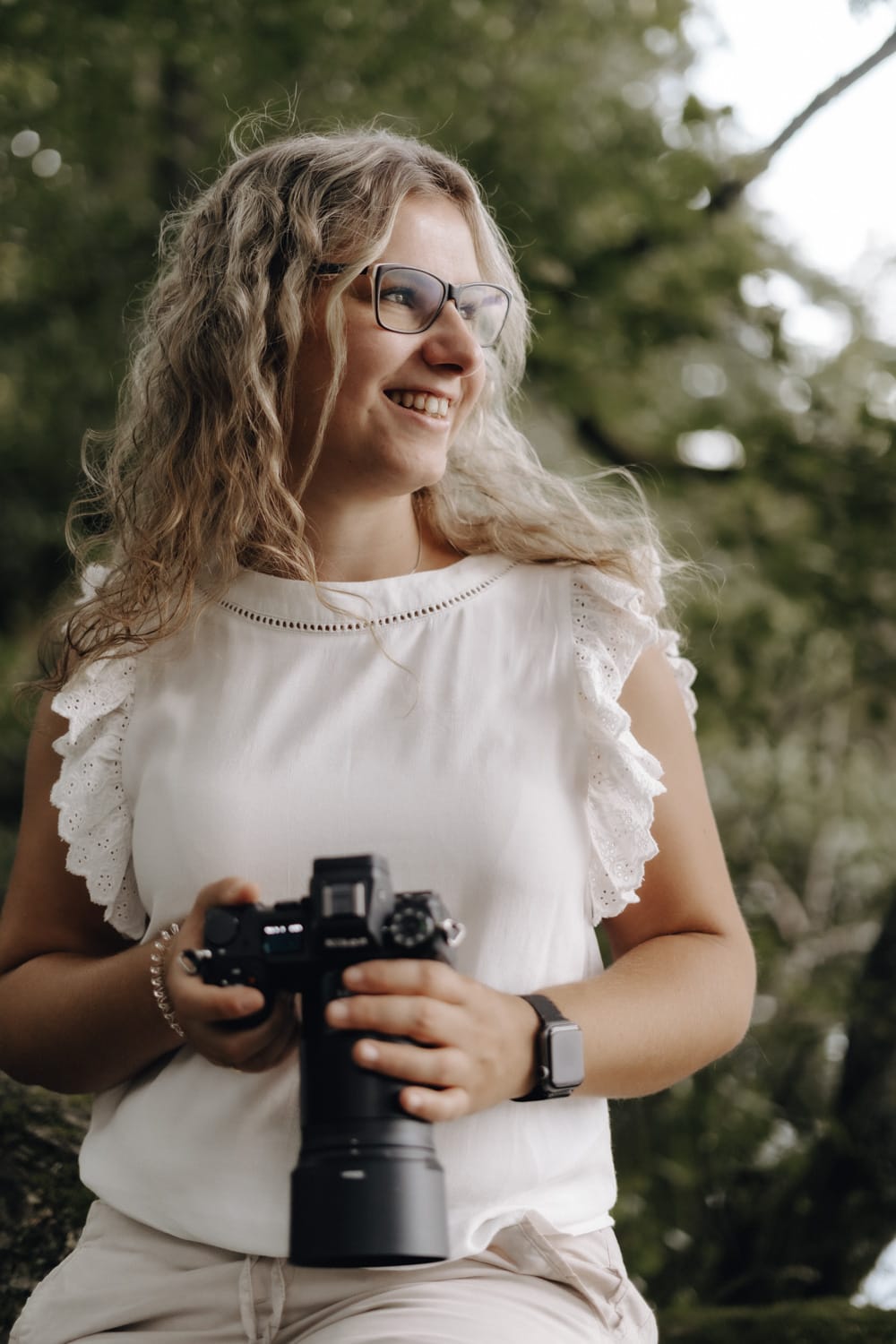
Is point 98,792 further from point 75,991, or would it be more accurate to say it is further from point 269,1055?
point 269,1055

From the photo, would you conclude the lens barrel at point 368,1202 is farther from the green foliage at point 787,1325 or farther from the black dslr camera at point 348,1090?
the green foliage at point 787,1325

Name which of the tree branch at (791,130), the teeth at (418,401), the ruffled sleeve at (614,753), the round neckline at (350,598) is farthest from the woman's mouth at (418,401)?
the tree branch at (791,130)

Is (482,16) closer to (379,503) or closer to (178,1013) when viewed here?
(379,503)

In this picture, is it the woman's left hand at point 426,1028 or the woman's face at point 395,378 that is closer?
the woman's left hand at point 426,1028

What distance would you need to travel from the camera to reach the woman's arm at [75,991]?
1.54 m

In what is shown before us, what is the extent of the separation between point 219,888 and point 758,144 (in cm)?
379

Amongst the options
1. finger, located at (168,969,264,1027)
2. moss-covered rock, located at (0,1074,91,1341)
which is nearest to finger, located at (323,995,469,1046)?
finger, located at (168,969,264,1027)

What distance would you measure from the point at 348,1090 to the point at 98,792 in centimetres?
83

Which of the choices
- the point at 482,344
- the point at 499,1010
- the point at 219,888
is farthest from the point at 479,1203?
the point at 482,344

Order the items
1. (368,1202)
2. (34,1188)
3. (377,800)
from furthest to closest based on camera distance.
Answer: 1. (34,1188)
2. (377,800)
3. (368,1202)

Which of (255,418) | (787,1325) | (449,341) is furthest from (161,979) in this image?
(787,1325)

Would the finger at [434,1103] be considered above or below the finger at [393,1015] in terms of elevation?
below

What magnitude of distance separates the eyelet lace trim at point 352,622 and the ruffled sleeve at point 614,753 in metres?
0.17

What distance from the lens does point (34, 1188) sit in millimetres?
2535
